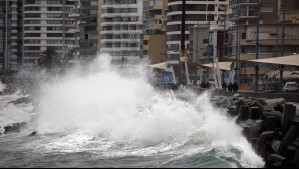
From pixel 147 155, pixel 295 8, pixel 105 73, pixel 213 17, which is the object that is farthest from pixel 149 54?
pixel 147 155

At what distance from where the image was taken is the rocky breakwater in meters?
21.2

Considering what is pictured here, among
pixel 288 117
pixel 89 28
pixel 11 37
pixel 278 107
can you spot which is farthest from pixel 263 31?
pixel 11 37

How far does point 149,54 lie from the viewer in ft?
404

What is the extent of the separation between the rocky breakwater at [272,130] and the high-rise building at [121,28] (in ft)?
340

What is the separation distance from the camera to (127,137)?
101 ft

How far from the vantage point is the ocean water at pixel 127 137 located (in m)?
23.0

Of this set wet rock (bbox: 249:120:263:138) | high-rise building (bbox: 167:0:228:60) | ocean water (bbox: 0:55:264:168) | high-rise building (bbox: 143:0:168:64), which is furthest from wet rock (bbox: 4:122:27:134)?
high-rise building (bbox: 143:0:168:64)

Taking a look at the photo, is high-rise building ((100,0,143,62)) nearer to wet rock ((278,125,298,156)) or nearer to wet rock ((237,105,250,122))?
wet rock ((237,105,250,122))

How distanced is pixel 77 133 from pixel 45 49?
452 ft

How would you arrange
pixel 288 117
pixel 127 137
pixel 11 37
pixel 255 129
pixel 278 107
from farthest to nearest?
pixel 11 37
pixel 127 137
pixel 278 107
pixel 255 129
pixel 288 117

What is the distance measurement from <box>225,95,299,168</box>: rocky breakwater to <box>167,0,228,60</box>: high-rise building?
81.4 m

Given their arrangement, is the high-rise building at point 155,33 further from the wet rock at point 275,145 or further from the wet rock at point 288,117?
the wet rock at point 275,145

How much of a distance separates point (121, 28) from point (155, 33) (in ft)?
51.3

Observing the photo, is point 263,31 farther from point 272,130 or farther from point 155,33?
point 272,130
